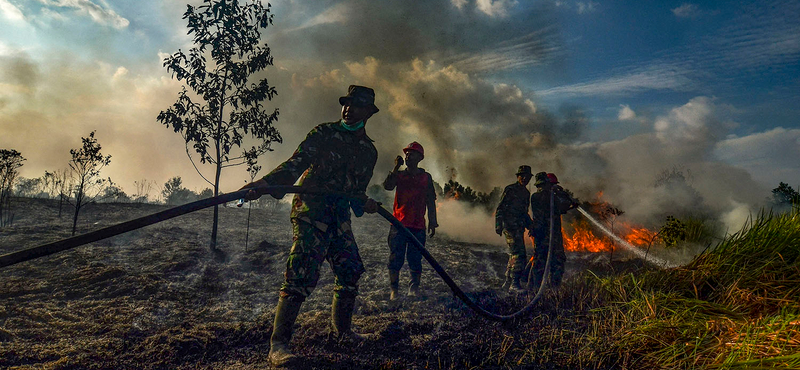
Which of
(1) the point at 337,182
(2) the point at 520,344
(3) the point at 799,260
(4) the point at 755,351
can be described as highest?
(1) the point at 337,182

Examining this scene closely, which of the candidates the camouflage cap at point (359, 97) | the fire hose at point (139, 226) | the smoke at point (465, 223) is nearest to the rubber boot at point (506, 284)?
the fire hose at point (139, 226)

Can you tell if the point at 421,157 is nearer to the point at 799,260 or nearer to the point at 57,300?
the point at 799,260

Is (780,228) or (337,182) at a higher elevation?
(337,182)

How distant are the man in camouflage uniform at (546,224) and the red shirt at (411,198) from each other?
2.33m

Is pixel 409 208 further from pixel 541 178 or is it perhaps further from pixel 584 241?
pixel 584 241

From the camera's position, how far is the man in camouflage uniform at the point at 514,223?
6891mm

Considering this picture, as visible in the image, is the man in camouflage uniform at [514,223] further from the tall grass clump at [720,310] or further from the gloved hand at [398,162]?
the tall grass clump at [720,310]

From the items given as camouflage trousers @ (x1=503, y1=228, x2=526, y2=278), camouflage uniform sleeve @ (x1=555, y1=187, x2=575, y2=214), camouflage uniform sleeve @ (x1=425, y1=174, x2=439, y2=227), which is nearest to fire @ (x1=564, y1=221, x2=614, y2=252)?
camouflage uniform sleeve @ (x1=555, y1=187, x2=575, y2=214)

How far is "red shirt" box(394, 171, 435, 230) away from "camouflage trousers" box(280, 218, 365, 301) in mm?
2397

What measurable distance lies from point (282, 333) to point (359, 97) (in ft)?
7.38

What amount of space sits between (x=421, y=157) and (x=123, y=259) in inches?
255

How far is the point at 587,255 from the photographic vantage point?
1266cm

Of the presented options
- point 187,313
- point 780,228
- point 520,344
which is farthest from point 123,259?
point 780,228

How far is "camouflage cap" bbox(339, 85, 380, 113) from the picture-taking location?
12.8 ft
